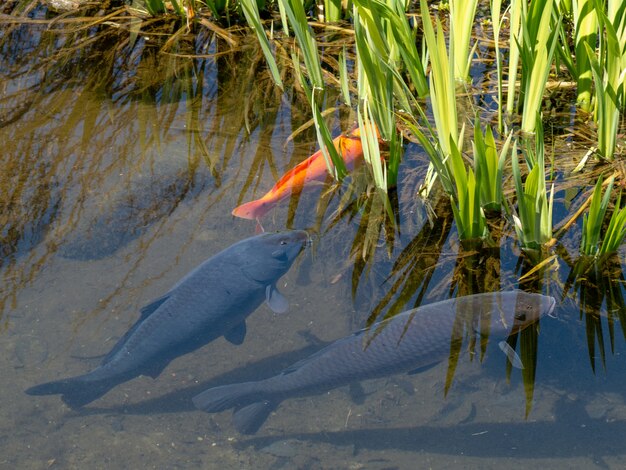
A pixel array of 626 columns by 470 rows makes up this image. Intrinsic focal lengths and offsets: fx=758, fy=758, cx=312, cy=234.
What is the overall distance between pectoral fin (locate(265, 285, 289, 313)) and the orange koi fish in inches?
21.2

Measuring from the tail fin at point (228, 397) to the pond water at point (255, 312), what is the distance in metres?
0.04

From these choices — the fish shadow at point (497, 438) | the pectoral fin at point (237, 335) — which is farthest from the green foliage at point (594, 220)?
the pectoral fin at point (237, 335)

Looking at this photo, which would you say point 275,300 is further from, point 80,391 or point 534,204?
point 534,204

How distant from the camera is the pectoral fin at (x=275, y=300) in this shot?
2721 millimetres

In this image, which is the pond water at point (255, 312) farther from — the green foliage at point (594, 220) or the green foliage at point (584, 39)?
the green foliage at point (584, 39)

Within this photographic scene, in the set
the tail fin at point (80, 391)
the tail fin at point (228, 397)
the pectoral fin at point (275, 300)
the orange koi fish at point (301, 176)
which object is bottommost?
the tail fin at point (228, 397)

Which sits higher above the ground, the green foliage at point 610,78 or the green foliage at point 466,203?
the green foliage at point 610,78

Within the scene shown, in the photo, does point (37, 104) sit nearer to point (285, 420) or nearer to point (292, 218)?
point (292, 218)

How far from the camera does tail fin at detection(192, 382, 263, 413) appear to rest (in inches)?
96.6

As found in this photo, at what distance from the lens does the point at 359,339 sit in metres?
2.55

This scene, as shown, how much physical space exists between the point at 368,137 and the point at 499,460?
4.59 ft

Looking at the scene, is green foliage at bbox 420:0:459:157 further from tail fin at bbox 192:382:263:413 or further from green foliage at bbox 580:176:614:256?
tail fin at bbox 192:382:263:413

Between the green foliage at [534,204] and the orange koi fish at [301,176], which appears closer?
the green foliage at [534,204]

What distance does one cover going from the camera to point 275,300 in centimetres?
275
